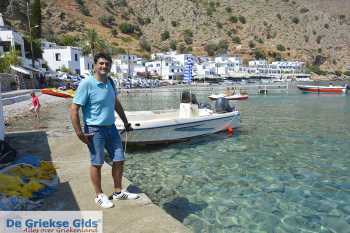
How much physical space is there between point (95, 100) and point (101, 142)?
2.26 ft

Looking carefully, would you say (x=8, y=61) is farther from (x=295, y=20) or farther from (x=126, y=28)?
A: (x=295, y=20)

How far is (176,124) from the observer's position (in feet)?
46.3

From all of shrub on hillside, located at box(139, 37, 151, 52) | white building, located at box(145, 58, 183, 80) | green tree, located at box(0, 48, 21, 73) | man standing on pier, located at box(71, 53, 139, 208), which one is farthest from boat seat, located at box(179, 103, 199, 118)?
shrub on hillside, located at box(139, 37, 151, 52)

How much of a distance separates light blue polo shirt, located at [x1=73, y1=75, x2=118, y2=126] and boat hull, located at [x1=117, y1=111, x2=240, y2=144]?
6865 mm

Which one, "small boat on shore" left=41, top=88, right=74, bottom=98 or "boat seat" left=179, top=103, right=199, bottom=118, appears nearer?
"boat seat" left=179, top=103, right=199, bottom=118

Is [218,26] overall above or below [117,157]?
above

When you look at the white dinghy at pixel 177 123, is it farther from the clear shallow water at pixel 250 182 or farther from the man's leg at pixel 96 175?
the man's leg at pixel 96 175

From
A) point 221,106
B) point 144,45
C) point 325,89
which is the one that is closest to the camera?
point 221,106

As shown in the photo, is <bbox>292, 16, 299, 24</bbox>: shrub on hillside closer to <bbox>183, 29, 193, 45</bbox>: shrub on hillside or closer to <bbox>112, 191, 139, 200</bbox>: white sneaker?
<bbox>183, 29, 193, 45</bbox>: shrub on hillside

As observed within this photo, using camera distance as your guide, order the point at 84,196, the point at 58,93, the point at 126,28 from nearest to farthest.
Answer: the point at 84,196 < the point at 58,93 < the point at 126,28

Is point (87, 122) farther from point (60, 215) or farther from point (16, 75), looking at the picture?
point (16, 75)

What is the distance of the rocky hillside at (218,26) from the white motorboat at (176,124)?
10043 centimetres

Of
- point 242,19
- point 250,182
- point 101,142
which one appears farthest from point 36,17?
point 242,19

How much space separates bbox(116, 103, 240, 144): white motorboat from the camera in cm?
1329
